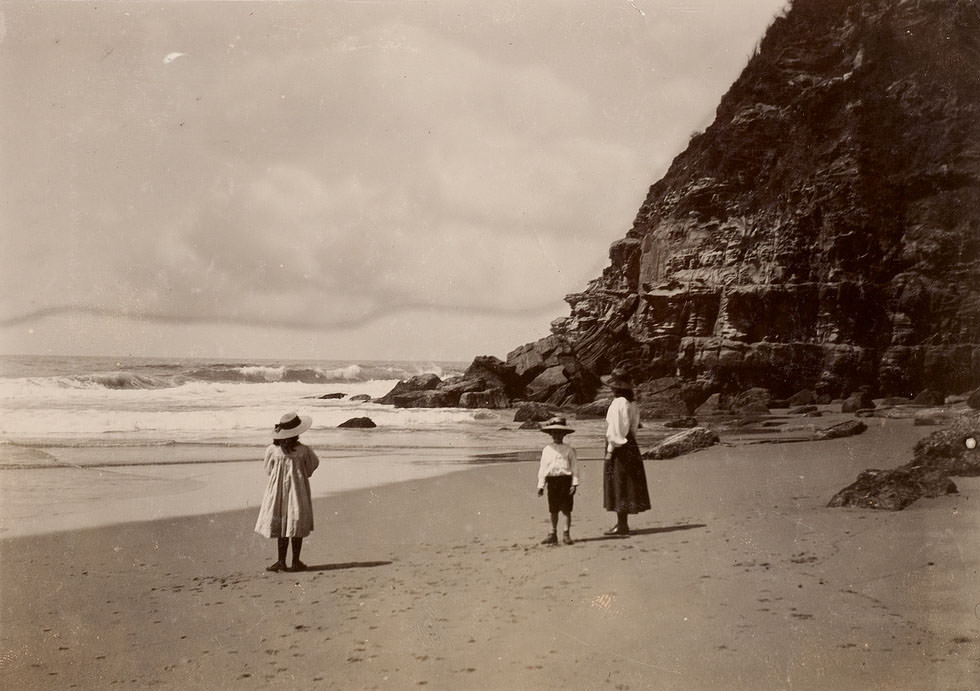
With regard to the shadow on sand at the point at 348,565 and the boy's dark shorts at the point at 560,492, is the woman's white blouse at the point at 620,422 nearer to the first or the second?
the boy's dark shorts at the point at 560,492

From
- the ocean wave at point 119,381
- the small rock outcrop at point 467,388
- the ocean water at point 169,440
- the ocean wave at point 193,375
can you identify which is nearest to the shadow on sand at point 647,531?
the ocean water at point 169,440

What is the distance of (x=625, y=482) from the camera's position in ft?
20.4

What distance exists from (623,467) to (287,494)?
2.87 m

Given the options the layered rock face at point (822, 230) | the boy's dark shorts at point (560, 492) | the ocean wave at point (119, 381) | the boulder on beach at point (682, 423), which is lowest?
the boy's dark shorts at point (560, 492)

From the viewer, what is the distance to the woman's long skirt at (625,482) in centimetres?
618

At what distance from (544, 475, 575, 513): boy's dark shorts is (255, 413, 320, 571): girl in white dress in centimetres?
199

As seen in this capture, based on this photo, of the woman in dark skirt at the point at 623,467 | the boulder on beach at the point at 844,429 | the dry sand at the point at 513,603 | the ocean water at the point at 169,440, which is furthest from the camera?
the boulder on beach at the point at 844,429


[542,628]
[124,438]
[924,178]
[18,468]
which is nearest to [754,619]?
[542,628]

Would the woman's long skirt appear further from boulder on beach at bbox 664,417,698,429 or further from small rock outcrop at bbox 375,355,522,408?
small rock outcrop at bbox 375,355,522,408

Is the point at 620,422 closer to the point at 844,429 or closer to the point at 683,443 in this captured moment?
the point at 683,443

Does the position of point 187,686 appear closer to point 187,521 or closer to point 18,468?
point 187,521

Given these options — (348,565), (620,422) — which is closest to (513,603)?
(348,565)

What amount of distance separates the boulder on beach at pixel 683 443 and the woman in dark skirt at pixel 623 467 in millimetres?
3357

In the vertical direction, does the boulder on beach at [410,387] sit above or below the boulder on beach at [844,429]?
above
